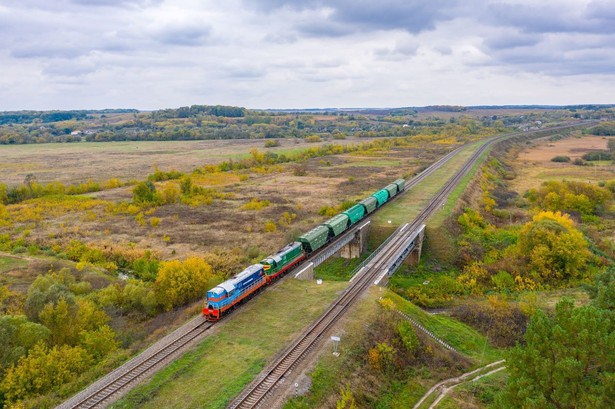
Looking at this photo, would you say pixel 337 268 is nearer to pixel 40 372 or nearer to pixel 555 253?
pixel 555 253

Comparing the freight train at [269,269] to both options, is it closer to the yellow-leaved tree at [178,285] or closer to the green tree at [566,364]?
the yellow-leaved tree at [178,285]

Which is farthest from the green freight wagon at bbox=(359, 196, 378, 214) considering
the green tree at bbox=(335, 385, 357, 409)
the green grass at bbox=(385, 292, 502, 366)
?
the green tree at bbox=(335, 385, 357, 409)

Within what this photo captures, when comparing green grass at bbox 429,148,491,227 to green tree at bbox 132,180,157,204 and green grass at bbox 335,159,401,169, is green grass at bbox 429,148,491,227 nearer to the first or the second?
green grass at bbox 335,159,401,169

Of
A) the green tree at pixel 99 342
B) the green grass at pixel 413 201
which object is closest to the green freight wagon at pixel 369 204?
the green grass at pixel 413 201

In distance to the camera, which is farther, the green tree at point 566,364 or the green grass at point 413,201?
the green grass at point 413,201

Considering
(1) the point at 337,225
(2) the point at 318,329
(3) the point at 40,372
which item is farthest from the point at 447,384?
(1) the point at 337,225
